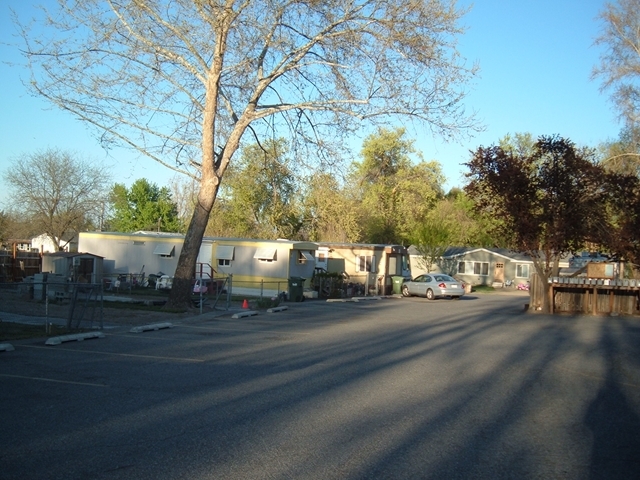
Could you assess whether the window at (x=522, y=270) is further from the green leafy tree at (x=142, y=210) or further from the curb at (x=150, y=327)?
the curb at (x=150, y=327)

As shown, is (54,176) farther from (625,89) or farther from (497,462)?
(497,462)

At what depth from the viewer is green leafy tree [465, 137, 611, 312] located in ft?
91.8

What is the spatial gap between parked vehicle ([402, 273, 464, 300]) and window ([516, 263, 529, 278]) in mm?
20421

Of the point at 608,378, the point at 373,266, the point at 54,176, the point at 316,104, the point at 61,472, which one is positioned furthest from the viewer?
the point at 54,176

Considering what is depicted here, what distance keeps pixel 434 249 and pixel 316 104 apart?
3206 centimetres

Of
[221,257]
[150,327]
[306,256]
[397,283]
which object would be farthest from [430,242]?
[150,327]

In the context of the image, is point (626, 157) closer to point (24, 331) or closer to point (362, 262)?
point (362, 262)

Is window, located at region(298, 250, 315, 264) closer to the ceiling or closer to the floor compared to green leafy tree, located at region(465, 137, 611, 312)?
closer to the floor

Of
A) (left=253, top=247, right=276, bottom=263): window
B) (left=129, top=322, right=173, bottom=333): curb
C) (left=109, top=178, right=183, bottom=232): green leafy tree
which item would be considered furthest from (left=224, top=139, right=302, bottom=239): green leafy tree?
(left=109, top=178, right=183, bottom=232): green leafy tree

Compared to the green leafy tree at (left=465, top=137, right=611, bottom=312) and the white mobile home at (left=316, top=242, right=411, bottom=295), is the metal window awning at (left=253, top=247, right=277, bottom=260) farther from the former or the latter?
the green leafy tree at (left=465, top=137, right=611, bottom=312)

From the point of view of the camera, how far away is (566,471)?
6.64 m

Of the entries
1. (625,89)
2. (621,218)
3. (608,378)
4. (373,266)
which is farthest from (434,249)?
(608,378)

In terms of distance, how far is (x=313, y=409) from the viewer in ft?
29.2

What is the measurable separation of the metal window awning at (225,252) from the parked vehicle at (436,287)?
1153 cm
